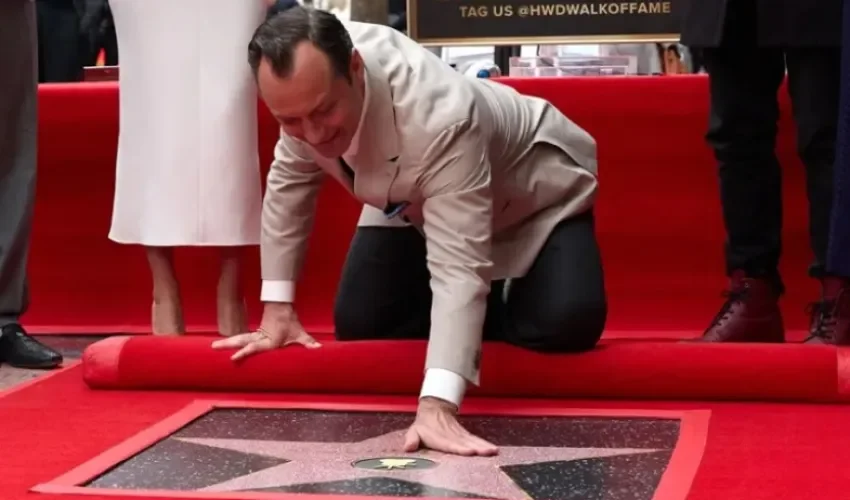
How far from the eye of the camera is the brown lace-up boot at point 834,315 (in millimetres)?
2181

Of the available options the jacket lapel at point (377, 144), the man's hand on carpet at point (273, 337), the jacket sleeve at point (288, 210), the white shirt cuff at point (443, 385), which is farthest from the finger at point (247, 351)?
the white shirt cuff at point (443, 385)

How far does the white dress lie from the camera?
242 centimetres

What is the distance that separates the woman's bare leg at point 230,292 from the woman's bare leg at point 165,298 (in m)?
0.08

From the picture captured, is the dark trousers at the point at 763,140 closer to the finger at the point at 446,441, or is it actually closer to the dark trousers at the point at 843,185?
the dark trousers at the point at 843,185

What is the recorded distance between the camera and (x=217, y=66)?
2.43m

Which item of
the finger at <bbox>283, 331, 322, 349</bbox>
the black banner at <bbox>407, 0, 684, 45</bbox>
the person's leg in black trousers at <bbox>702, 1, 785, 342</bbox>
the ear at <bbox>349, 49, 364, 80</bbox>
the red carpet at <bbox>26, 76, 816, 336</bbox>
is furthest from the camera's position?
the black banner at <bbox>407, 0, 684, 45</bbox>

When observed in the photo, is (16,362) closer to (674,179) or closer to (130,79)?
(130,79)

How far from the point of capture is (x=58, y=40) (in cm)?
430

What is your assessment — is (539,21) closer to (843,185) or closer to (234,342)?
(843,185)

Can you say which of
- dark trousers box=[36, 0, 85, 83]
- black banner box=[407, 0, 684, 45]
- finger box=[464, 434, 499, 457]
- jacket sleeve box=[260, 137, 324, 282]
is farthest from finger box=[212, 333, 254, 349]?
dark trousers box=[36, 0, 85, 83]

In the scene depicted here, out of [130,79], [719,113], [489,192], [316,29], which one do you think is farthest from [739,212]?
[130,79]

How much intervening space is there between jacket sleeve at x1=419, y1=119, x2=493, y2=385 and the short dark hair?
19 centimetres

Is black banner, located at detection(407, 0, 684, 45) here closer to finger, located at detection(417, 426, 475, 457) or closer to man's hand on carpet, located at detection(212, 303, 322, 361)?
man's hand on carpet, located at detection(212, 303, 322, 361)

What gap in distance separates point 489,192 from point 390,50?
274 mm
